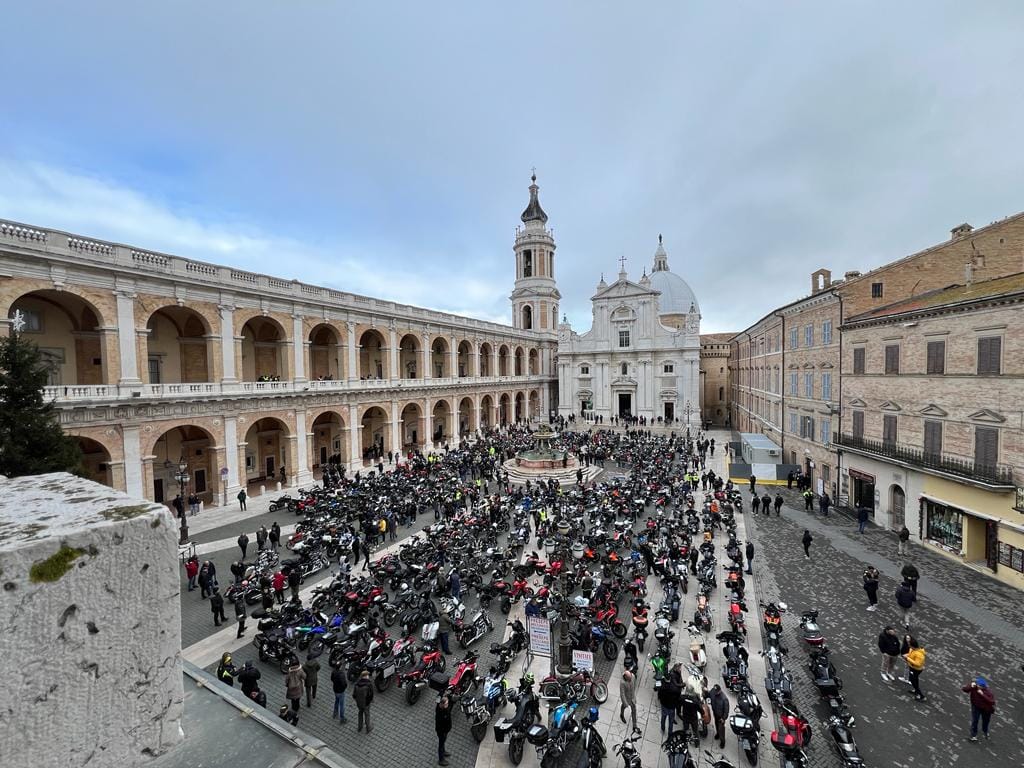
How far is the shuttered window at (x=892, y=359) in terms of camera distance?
20.0m

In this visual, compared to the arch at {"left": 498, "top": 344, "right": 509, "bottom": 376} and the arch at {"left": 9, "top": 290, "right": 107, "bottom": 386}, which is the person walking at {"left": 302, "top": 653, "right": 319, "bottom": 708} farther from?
the arch at {"left": 498, "top": 344, "right": 509, "bottom": 376}

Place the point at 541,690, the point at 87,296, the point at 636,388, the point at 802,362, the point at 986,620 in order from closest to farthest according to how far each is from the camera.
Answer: the point at 541,690 < the point at 986,620 < the point at 87,296 < the point at 802,362 < the point at 636,388

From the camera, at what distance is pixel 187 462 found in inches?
1041

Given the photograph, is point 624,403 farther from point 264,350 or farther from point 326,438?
point 264,350

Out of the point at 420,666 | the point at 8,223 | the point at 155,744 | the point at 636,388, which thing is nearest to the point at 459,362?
the point at 636,388

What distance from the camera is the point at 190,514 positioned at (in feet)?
76.3

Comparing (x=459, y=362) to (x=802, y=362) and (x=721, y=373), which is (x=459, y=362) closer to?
(x=802, y=362)

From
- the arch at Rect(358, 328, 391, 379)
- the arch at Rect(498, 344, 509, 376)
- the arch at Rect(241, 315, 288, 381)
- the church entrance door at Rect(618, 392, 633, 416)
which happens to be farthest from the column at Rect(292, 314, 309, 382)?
the church entrance door at Rect(618, 392, 633, 416)

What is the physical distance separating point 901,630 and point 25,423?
84.4 feet

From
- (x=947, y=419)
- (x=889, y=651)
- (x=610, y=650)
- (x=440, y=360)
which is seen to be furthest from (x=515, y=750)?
(x=440, y=360)

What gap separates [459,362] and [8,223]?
35.1 meters

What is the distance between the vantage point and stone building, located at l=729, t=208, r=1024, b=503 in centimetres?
2125

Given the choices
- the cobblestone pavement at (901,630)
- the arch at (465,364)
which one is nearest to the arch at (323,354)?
the arch at (465,364)

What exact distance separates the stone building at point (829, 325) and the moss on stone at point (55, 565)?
93.6 ft
